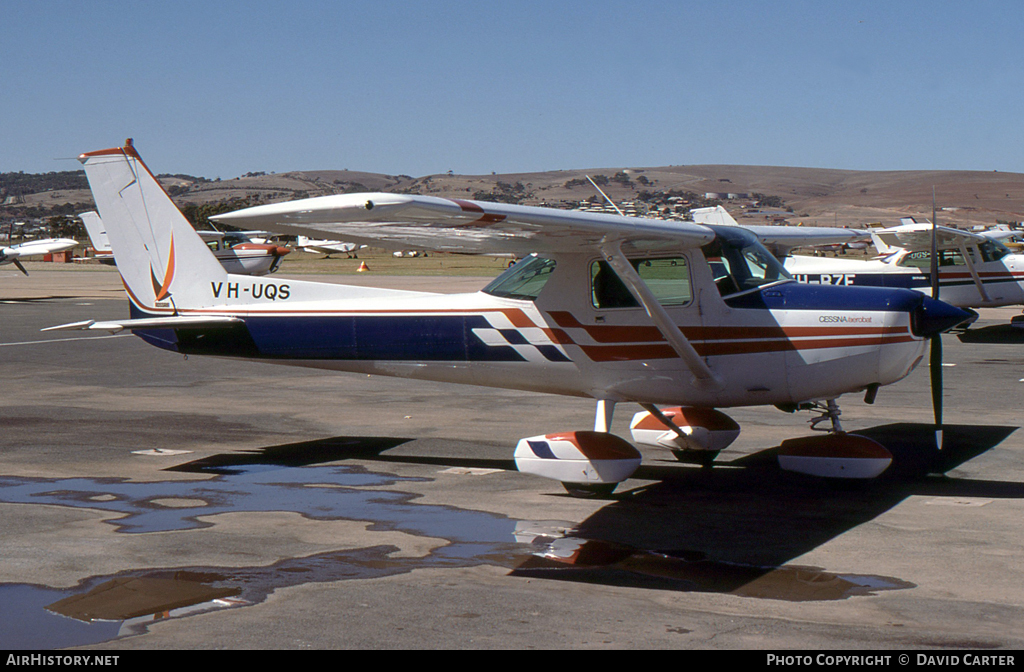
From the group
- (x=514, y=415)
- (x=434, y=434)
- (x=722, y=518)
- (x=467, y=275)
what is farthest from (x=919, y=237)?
(x=467, y=275)

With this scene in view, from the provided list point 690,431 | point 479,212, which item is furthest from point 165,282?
point 690,431

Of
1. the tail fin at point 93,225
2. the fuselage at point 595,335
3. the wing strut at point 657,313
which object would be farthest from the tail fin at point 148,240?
the tail fin at point 93,225

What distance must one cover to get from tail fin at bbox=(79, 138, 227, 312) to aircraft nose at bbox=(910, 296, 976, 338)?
660 centimetres

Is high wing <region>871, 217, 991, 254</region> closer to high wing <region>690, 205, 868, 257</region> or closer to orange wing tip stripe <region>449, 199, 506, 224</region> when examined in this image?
high wing <region>690, 205, 868, 257</region>

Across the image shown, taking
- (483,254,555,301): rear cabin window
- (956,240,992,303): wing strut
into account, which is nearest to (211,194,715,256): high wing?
(483,254,555,301): rear cabin window

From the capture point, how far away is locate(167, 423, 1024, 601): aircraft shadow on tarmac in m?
5.95

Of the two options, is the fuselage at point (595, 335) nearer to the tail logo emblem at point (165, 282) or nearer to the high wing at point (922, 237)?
the tail logo emblem at point (165, 282)

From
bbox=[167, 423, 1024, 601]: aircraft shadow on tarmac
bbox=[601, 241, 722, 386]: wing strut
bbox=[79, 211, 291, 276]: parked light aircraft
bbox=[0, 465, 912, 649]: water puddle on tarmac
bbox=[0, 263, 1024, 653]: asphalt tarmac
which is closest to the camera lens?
bbox=[0, 263, 1024, 653]: asphalt tarmac

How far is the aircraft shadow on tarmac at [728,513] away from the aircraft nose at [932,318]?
4.48ft

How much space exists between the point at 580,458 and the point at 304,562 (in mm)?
2660

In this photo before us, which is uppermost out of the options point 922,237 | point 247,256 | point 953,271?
point 922,237

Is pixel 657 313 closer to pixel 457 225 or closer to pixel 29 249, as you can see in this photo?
pixel 457 225

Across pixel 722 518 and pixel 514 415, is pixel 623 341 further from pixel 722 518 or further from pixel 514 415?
pixel 514 415

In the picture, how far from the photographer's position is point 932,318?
308 inches
